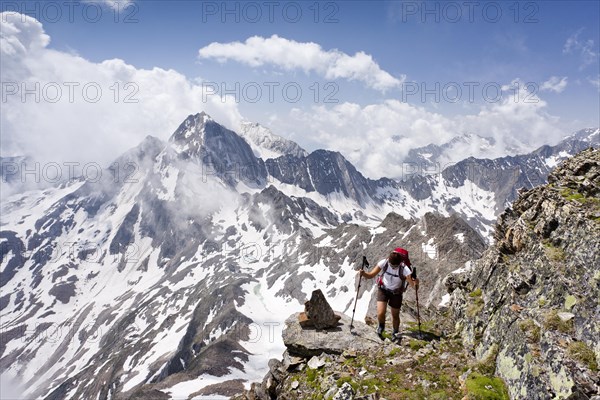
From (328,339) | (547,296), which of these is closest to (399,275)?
(328,339)

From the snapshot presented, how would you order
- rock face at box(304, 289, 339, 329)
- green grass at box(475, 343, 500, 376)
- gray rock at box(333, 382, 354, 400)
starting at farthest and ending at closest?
rock face at box(304, 289, 339, 329) < green grass at box(475, 343, 500, 376) < gray rock at box(333, 382, 354, 400)

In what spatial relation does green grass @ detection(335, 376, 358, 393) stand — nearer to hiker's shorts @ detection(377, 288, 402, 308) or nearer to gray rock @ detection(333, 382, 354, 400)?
gray rock @ detection(333, 382, 354, 400)

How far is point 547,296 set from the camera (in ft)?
48.2

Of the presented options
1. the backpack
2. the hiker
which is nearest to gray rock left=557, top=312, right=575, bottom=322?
the hiker

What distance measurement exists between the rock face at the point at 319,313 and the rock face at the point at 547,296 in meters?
6.81

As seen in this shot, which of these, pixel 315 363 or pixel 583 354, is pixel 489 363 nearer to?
pixel 583 354

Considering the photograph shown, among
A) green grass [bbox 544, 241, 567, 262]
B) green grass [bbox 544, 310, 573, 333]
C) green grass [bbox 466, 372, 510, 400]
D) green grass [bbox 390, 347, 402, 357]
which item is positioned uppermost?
green grass [bbox 544, 241, 567, 262]

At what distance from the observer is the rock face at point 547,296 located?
37.4 ft

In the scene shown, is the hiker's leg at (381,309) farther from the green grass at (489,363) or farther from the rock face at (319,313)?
the green grass at (489,363)

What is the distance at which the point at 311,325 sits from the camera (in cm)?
1977

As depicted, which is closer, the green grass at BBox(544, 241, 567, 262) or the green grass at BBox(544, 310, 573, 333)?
the green grass at BBox(544, 310, 573, 333)

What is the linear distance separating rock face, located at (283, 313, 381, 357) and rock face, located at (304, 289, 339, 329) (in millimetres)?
390

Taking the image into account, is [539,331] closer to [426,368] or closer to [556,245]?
[426,368]

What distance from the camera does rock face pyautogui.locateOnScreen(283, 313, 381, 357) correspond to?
57.9 ft
